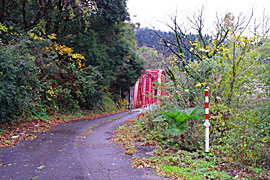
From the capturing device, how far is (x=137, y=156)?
5.90m

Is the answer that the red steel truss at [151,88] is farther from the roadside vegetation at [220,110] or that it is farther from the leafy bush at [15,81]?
the leafy bush at [15,81]

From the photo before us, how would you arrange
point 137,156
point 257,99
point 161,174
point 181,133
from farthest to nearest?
point 181,133 < point 137,156 < point 257,99 < point 161,174

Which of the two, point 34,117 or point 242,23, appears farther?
point 34,117

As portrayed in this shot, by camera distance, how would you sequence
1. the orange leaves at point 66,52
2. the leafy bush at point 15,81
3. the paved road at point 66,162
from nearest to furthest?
the paved road at point 66,162 → the leafy bush at point 15,81 → the orange leaves at point 66,52

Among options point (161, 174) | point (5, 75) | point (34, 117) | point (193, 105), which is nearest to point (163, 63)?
A: point (193, 105)

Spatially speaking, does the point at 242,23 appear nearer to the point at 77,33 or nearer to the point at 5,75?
the point at 5,75

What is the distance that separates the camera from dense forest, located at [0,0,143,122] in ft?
29.2

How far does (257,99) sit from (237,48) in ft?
4.98

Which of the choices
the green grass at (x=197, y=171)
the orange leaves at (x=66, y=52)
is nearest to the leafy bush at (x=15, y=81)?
the orange leaves at (x=66, y=52)

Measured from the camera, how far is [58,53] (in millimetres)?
15328

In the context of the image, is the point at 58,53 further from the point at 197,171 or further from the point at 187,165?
the point at 197,171

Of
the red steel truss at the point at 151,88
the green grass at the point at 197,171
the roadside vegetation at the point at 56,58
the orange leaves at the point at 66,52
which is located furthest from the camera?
the orange leaves at the point at 66,52

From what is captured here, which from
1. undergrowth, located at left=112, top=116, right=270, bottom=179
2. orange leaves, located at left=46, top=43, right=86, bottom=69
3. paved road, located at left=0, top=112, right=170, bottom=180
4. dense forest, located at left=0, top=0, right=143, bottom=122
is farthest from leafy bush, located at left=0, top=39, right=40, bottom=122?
undergrowth, located at left=112, top=116, right=270, bottom=179

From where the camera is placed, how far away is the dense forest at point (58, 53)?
8.89m
